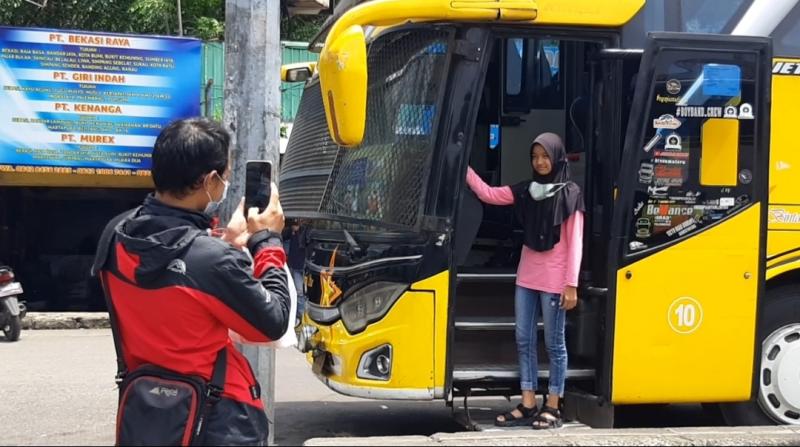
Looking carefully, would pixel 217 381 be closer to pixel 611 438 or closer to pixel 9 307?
pixel 611 438

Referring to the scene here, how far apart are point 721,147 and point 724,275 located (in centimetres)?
76

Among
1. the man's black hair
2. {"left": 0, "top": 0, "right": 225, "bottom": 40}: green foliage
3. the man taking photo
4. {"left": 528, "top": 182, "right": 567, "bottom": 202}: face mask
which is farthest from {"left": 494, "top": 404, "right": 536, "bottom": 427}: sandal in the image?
{"left": 0, "top": 0, "right": 225, "bottom": 40}: green foliage

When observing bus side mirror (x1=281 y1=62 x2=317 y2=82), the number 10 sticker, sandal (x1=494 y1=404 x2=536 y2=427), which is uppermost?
bus side mirror (x1=281 y1=62 x2=317 y2=82)

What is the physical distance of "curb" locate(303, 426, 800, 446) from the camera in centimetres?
413

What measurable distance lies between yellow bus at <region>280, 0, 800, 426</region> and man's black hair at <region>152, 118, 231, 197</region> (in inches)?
77.0

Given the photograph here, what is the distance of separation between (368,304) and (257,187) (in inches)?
87.8

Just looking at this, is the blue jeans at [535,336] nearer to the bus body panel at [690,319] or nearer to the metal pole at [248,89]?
the bus body panel at [690,319]

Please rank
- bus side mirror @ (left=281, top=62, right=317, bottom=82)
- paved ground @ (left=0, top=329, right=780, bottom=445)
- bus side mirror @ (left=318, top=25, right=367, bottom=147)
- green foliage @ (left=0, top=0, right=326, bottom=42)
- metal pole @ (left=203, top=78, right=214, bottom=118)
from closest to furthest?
1. bus side mirror @ (left=318, top=25, right=367, bottom=147)
2. paved ground @ (left=0, top=329, right=780, bottom=445)
3. bus side mirror @ (left=281, top=62, right=317, bottom=82)
4. metal pole @ (left=203, top=78, right=214, bottom=118)
5. green foliage @ (left=0, top=0, right=326, bottom=42)

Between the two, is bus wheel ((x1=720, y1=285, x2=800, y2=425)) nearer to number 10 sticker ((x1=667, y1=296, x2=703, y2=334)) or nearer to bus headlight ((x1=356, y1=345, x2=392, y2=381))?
number 10 sticker ((x1=667, y1=296, x2=703, y2=334))

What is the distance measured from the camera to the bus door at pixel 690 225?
4.95 metres

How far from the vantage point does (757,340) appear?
505 cm

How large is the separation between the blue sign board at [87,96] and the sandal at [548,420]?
8740 millimetres

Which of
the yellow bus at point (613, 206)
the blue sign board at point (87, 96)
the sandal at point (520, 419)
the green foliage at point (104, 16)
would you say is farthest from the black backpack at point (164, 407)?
the green foliage at point (104, 16)

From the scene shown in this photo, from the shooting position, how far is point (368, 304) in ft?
16.1
